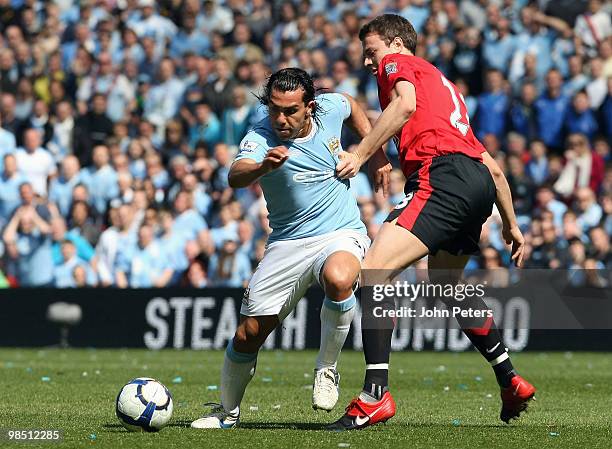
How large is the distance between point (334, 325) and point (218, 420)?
931 mm

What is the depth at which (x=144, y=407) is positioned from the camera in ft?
25.0

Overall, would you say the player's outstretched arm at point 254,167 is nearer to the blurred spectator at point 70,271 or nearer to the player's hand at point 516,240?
the player's hand at point 516,240

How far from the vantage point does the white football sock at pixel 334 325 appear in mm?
7789

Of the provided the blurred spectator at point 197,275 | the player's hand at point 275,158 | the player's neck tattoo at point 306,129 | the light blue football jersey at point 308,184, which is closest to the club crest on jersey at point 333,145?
the light blue football jersey at point 308,184

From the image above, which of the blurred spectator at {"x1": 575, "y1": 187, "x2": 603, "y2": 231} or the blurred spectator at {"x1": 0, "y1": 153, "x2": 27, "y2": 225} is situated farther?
the blurred spectator at {"x1": 0, "y1": 153, "x2": 27, "y2": 225}

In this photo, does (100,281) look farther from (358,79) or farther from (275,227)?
(275,227)

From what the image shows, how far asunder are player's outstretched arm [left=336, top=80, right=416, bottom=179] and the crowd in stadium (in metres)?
8.50

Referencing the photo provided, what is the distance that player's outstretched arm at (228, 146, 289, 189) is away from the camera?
23.7 ft

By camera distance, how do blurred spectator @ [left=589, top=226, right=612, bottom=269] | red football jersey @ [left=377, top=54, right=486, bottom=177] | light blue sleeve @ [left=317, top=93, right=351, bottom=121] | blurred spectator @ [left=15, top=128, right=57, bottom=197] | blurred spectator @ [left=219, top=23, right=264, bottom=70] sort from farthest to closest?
1. blurred spectator @ [left=219, top=23, right=264, bottom=70]
2. blurred spectator @ [left=15, top=128, right=57, bottom=197]
3. blurred spectator @ [left=589, top=226, right=612, bottom=269]
4. light blue sleeve @ [left=317, top=93, right=351, bottom=121]
5. red football jersey @ [left=377, top=54, right=486, bottom=177]

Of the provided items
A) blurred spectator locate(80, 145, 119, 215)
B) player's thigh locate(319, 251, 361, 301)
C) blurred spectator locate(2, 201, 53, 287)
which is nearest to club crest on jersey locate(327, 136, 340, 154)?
player's thigh locate(319, 251, 361, 301)

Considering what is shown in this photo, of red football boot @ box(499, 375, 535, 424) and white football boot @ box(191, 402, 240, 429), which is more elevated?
red football boot @ box(499, 375, 535, 424)

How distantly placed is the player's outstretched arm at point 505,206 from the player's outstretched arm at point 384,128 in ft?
2.40

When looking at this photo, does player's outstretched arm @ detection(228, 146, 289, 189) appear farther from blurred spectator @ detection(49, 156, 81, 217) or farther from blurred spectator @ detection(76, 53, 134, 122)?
blurred spectator @ detection(76, 53, 134, 122)

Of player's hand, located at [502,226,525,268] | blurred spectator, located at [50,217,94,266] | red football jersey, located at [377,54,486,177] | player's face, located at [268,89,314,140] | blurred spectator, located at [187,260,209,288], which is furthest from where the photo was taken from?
blurred spectator, located at [50,217,94,266]
